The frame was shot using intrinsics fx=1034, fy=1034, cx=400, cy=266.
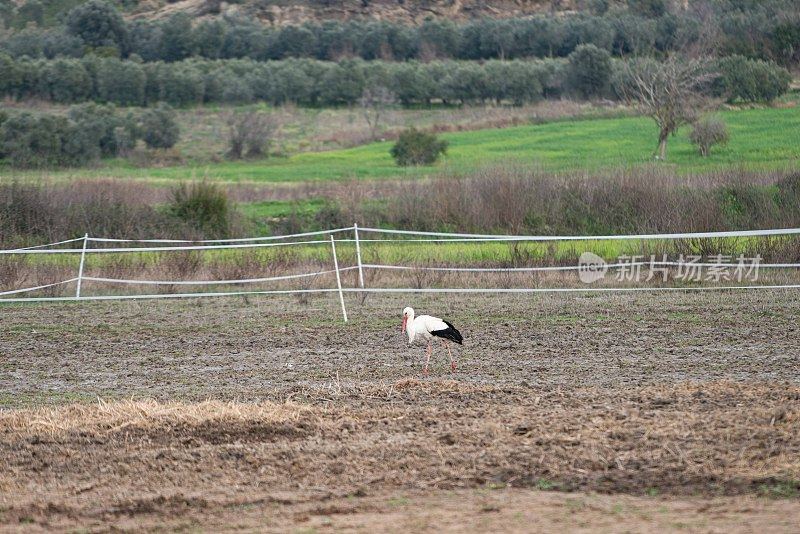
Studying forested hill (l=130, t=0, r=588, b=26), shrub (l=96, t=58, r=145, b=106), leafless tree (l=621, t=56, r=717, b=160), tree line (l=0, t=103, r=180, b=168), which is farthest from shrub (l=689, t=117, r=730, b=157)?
forested hill (l=130, t=0, r=588, b=26)

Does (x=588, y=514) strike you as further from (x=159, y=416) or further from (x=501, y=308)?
(x=501, y=308)

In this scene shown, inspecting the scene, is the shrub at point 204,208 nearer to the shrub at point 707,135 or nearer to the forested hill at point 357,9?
the shrub at point 707,135

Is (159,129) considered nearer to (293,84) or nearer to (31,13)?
(293,84)

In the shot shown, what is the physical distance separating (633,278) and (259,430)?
40.7 feet

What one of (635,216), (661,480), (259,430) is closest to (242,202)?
Result: (635,216)

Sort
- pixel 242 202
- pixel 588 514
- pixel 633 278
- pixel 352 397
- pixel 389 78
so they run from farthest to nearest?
pixel 389 78 → pixel 242 202 → pixel 633 278 → pixel 352 397 → pixel 588 514

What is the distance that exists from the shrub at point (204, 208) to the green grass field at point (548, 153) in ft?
28.5

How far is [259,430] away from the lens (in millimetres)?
8391

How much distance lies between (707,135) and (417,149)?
1153 centimetres

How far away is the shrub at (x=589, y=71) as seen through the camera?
61.3 metres

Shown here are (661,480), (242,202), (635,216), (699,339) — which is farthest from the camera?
(242,202)

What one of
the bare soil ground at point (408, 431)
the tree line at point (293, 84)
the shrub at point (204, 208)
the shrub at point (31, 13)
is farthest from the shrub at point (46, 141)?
the shrub at point (31, 13)

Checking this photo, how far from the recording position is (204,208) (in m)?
26.6

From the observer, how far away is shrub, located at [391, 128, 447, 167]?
42.7 m
